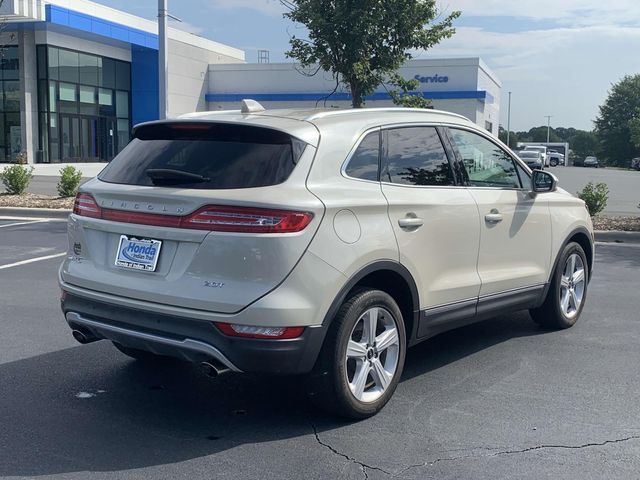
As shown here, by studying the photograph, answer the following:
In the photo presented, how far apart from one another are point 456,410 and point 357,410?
67 centimetres

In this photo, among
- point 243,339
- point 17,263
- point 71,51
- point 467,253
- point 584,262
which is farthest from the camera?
point 71,51

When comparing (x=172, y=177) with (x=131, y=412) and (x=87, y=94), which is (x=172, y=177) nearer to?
(x=131, y=412)

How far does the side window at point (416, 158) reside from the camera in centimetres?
458

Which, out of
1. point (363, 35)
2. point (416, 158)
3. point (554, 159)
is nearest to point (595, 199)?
point (363, 35)

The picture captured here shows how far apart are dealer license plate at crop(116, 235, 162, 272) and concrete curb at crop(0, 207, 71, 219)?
11358mm

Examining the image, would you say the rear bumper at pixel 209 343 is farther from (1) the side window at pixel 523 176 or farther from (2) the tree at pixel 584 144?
(2) the tree at pixel 584 144

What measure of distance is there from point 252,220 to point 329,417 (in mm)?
1323

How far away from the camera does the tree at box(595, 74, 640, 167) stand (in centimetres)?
9650

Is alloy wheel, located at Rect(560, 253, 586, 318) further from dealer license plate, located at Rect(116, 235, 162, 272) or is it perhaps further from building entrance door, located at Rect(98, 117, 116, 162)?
building entrance door, located at Rect(98, 117, 116, 162)

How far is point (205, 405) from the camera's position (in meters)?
4.46

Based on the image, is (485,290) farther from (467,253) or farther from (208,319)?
(208,319)

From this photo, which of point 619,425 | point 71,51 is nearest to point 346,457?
point 619,425

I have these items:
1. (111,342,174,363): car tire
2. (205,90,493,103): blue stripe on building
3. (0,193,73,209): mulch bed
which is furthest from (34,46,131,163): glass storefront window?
(111,342,174,363): car tire

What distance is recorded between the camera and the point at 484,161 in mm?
5465
